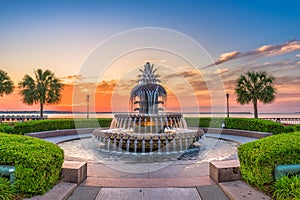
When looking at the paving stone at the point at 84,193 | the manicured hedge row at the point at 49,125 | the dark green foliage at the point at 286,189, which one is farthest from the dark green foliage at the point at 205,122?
the paving stone at the point at 84,193

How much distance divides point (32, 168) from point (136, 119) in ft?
24.8

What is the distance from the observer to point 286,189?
3668 millimetres

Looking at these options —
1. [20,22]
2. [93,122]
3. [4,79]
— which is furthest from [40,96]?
[20,22]

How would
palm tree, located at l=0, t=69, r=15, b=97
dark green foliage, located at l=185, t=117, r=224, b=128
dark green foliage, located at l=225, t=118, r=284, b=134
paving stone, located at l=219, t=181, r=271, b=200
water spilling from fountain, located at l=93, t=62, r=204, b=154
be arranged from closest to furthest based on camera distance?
paving stone, located at l=219, t=181, r=271, b=200
water spilling from fountain, located at l=93, t=62, r=204, b=154
dark green foliage, located at l=225, t=118, r=284, b=134
dark green foliage, located at l=185, t=117, r=224, b=128
palm tree, located at l=0, t=69, r=15, b=97

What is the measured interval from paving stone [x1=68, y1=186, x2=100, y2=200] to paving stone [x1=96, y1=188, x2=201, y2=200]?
0.41 feet

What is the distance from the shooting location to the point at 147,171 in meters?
6.49

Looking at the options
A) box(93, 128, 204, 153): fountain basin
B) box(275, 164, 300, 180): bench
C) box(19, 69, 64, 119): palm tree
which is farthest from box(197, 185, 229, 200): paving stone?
box(19, 69, 64, 119): palm tree

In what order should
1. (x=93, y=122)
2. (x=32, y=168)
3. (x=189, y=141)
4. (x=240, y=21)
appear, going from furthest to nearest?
(x=93, y=122), (x=240, y=21), (x=189, y=141), (x=32, y=168)

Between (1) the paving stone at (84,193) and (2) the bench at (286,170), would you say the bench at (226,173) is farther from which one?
(1) the paving stone at (84,193)

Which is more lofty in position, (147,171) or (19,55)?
(19,55)

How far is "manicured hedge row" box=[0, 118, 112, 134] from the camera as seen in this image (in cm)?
1454

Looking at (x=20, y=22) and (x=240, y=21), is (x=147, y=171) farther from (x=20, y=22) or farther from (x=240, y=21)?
(x=240, y=21)

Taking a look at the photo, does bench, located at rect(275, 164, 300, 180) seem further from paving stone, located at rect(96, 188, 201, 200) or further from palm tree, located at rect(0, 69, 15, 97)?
palm tree, located at rect(0, 69, 15, 97)

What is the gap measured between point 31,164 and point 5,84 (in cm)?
2927
